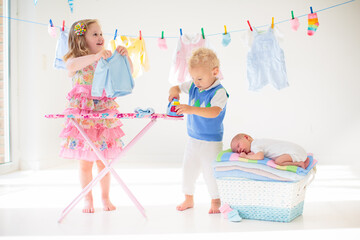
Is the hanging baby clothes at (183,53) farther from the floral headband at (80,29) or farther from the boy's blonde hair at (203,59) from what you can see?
the floral headband at (80,29)

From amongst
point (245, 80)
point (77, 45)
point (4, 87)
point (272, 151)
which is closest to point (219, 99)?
point (272, 151)

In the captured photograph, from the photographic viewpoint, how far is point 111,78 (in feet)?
7.12

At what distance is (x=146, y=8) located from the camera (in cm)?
434

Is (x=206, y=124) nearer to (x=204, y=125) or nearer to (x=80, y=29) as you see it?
(x=204, y=125)

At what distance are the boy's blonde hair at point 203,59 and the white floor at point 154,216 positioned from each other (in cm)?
83

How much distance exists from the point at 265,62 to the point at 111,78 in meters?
1.53

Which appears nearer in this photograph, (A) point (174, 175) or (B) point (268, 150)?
(B) point (268, 150)

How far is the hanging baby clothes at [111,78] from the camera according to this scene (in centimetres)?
216

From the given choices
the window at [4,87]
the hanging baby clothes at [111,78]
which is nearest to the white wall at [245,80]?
the window at [4,87]

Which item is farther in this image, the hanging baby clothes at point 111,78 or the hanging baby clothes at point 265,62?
the hanging baby clothes at point 265,62

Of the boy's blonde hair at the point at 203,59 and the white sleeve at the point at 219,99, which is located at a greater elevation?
the boy's blonde hair at the point at 203,59

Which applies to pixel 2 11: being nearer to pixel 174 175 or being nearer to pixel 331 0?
pixel 174 175

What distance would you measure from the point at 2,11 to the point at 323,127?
331cm

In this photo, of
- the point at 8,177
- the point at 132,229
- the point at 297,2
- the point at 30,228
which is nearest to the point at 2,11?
the point at 8,177
